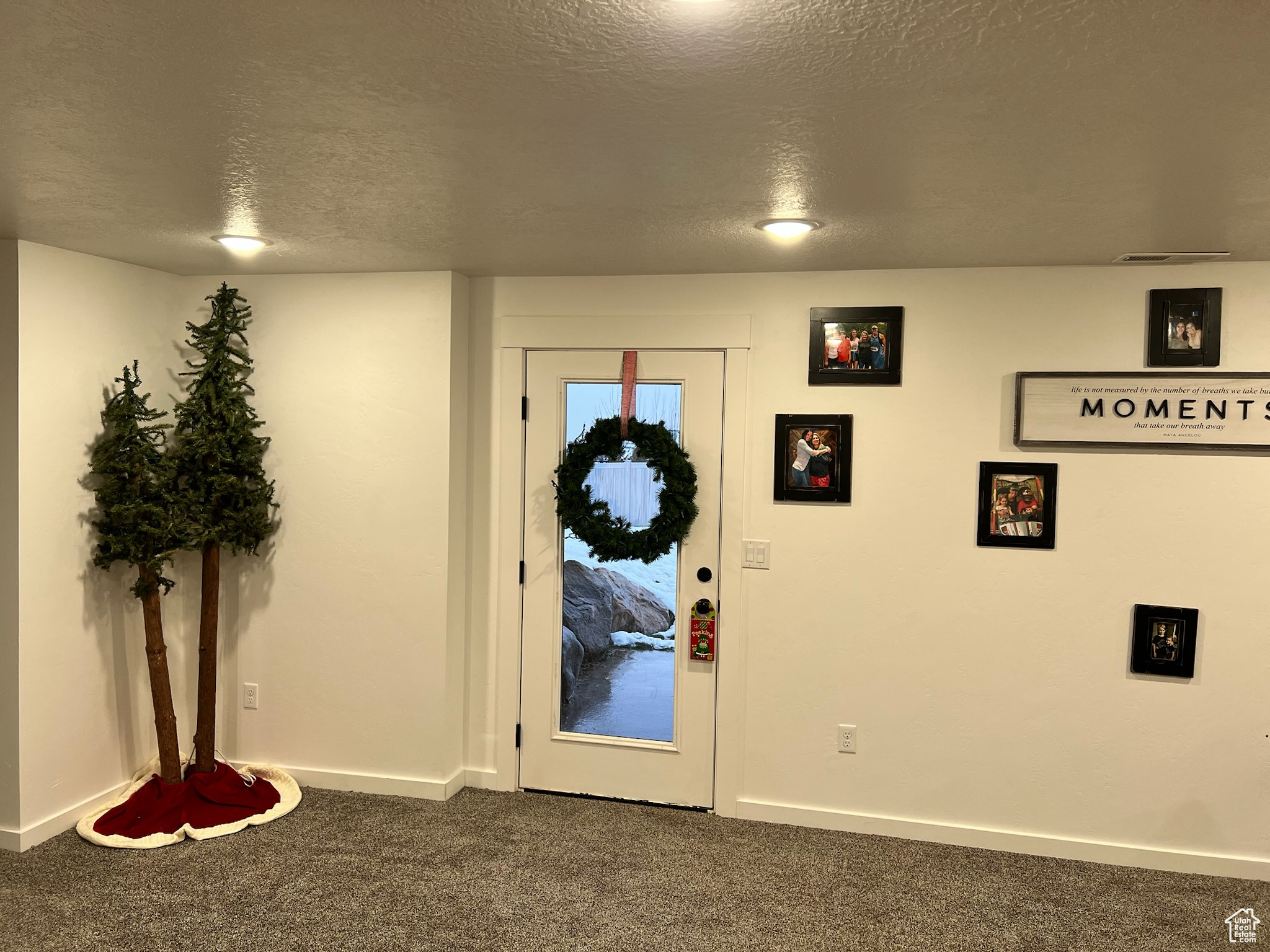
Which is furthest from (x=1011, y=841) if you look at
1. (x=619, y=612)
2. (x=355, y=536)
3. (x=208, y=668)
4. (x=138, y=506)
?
(x=138, y=506)

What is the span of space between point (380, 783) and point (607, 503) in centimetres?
161

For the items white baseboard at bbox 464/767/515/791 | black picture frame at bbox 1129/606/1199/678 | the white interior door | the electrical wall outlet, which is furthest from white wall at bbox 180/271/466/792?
black picture frame at bbox 1129/606/1199/678

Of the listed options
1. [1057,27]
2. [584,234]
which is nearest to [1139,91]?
[1057,27]

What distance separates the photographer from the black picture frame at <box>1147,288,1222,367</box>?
3.56 m

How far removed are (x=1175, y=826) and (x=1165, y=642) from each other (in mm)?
722

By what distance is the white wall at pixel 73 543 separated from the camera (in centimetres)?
364

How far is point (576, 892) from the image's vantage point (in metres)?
3.38

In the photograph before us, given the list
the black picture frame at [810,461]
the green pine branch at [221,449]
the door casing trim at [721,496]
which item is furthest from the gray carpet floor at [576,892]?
the black picture frame at [810,461]

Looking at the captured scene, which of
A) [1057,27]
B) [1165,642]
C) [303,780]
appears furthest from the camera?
[303,780]

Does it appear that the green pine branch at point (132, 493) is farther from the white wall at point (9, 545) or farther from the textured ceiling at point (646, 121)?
the textured ceiling at point (646, 121)

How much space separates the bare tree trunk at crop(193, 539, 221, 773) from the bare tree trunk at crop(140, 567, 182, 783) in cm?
10

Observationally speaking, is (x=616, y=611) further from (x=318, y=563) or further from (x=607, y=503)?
(x=318, y=563)

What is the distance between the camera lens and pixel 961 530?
3857 mm

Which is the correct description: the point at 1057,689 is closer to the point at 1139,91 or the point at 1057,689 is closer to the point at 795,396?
the point at 795,396
